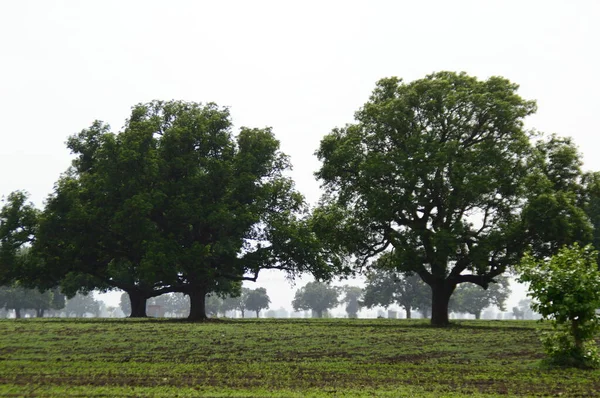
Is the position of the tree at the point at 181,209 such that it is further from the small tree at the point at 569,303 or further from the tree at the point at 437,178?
the small tree at the point at 569,303

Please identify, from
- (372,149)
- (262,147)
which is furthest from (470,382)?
(262,147)

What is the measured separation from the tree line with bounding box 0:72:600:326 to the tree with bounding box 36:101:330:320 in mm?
124

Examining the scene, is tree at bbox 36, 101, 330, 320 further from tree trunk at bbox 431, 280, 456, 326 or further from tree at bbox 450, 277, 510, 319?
tree at bbox 450, 277, 510, 319

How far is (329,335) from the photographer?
95.8 feet

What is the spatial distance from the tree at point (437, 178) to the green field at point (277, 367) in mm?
11831

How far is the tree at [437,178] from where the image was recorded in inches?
1480

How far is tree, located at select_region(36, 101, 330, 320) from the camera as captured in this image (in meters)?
44.6

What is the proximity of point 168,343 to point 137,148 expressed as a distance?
82.9 ft

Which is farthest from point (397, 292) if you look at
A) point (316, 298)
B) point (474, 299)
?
point (316, 298)

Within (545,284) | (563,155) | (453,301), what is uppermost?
(563,155)

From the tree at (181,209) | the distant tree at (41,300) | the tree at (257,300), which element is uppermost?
the tree at (181,209)

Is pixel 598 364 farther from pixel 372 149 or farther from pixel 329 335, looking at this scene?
pixel 372 149

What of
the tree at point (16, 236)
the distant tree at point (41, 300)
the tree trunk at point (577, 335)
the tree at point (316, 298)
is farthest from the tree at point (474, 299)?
the tree trunk at point (577, 335)

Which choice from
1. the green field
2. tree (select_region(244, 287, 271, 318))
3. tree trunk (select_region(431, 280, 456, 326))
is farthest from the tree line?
tree (select_region(244, 287, 271, 318))
